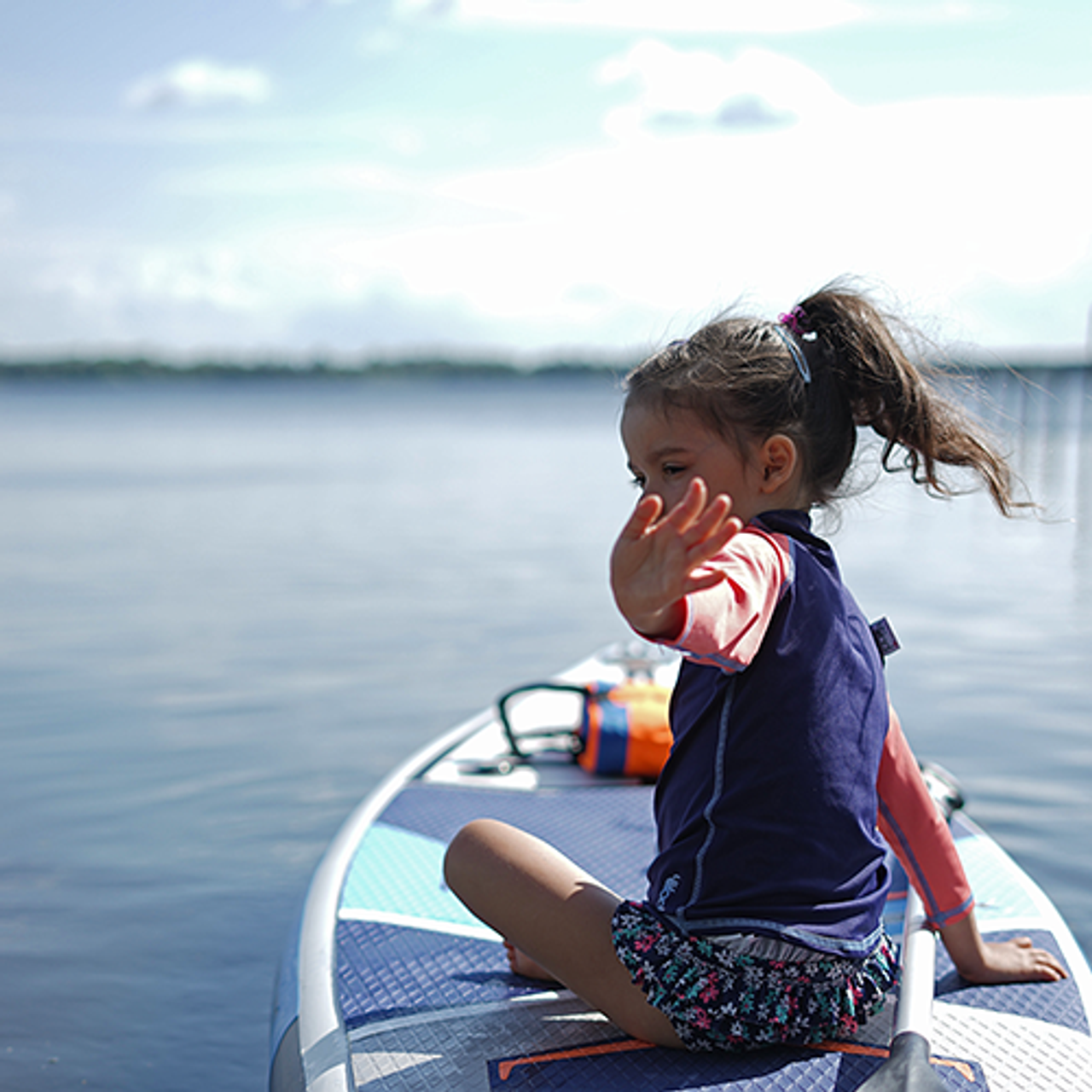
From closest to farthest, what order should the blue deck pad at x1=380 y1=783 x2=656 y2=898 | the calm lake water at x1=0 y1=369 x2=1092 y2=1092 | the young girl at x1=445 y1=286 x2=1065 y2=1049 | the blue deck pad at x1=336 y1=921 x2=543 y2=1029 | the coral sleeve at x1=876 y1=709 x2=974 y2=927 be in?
the young girl at x1=445 y1=286 x2=1065 y2=1049
the coral sleeve at x1=876 y1=709 x2=974 y2=927
the blue deck pad at x1=336 y1=921 x2=543 y2=1029
the blue deck pad at x1=380 y1=783 x2=656 y2=898
the calm lake water at x1=0 y1=369 x2=1092 y2=1092

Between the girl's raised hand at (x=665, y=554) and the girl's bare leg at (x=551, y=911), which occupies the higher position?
the girl's raised hand at (x=665, y=554)

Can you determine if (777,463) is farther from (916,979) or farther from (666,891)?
(916,979)

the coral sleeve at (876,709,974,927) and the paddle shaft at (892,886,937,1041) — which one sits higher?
the coral sleeve at (876,709,974,927)

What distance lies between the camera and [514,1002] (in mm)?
2178

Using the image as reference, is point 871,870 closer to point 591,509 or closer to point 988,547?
point 988,547

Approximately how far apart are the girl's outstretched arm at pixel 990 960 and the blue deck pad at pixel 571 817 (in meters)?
0.74

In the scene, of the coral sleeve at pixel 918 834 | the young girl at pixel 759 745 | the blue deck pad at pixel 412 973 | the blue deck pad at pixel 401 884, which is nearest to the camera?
the young girl at pixel 759 745

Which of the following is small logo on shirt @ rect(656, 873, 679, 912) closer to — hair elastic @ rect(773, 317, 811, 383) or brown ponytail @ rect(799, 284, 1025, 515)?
brown ponytail @ rect(799, 284, 1025, 515)

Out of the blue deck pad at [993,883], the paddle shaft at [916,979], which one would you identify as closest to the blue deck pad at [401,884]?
the paddle shaft at [916,979]

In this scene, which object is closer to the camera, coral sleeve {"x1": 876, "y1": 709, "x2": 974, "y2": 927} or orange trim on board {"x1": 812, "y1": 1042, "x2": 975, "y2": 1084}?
orange trim on board {"x1": 812, "y1": 1042, "x2": 975, "y2": 1084}

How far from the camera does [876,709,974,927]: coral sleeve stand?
2.11 metres

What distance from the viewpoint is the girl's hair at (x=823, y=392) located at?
71.2 inches

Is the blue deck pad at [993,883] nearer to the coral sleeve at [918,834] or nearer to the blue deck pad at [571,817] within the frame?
the coral sleeve at [918,834]

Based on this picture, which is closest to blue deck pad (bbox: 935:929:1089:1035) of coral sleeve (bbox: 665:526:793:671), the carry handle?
coral sleeve (bbox: 665:526:793:671)
